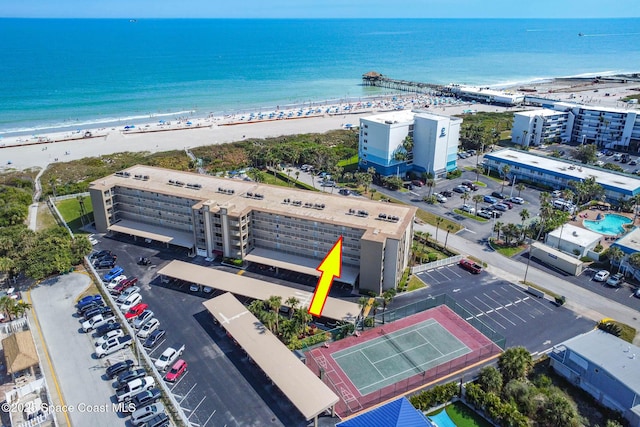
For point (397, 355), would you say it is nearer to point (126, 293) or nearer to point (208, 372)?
point (208, 372)

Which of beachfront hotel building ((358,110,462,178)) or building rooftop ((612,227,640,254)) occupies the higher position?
beachfront hotel building ((358,110,462,178))

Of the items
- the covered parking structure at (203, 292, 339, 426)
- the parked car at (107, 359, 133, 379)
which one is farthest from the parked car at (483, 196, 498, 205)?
the parked car at (107, 359, 133, 379)

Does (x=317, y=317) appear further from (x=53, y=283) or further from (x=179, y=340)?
(x=53, y=283)

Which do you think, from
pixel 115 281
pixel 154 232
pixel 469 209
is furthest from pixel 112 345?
pixel 469 209

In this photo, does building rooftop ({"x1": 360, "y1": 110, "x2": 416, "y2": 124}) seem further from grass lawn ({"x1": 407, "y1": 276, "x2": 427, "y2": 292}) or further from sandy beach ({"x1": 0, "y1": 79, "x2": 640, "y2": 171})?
grass lawn ({"x1": 407, "y1": 276, "x2": 427, "y2": 292})

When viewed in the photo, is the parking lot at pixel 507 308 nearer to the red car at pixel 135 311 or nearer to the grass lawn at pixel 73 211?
the red car at pixel 135 311

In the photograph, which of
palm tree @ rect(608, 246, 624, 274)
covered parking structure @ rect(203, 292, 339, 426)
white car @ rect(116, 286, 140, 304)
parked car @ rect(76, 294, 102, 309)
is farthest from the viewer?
palm tree @ rect(608, 246, 624, 274)

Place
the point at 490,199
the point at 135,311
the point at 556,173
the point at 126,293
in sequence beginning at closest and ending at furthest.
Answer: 1. the point at 135,311
2. the point at 126,293
3. the point at 490,199
4. the point at 556,173
